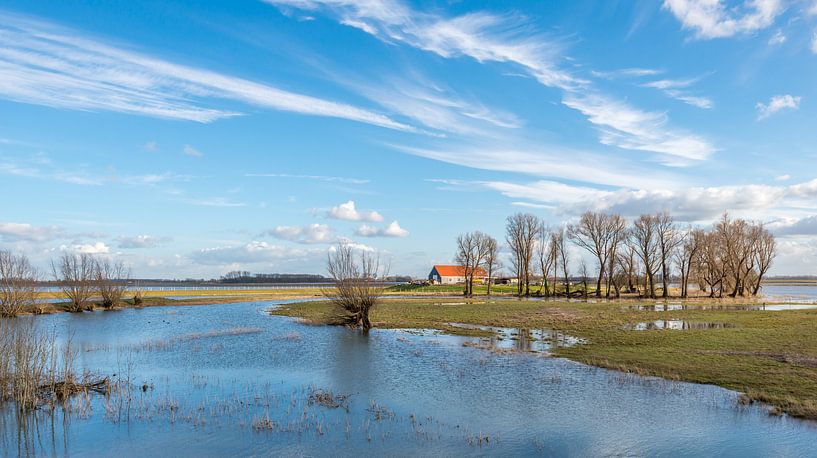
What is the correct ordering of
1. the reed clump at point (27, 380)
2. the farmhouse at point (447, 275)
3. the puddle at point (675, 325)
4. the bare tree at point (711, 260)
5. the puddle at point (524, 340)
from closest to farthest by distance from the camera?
the reed clump at point (27, 380), the puddle at point (524, 340), the puddle at point (675, 325), the bare tree at point (711, 260), the farmhouse at point (447, 275)

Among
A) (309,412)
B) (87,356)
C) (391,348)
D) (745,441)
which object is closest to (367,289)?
(391,348)

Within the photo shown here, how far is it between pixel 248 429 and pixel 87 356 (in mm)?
17960

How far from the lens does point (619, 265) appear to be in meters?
91.4

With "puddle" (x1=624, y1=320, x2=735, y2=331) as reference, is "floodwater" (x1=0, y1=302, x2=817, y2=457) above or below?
above

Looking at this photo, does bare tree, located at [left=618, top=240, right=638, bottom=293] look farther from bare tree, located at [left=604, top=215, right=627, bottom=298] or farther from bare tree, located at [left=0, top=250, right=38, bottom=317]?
bare tree, located at [left=0, top=250, right=38, bottom=317]

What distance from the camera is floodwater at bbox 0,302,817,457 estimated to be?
44.2ft

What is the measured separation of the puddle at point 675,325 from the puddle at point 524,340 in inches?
254

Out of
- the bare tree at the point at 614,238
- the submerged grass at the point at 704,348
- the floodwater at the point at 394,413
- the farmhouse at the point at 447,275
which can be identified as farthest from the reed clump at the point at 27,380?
the farmhouse at the point at 447,275

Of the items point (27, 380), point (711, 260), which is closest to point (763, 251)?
point (711, 260)

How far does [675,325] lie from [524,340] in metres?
14.6

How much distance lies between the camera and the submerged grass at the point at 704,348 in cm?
1864

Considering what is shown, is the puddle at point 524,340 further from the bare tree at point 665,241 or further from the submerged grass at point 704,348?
the bare tree at point 665,241

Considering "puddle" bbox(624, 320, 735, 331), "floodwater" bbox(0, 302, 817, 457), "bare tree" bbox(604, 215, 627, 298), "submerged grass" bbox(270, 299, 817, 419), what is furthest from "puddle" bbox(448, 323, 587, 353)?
"bare tree" bbox(604, 215, 627, 298)

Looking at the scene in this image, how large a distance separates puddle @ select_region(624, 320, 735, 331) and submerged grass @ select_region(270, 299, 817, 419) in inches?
33.9
